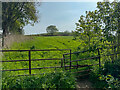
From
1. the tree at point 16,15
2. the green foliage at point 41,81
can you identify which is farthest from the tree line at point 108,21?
the tree at point 16,15

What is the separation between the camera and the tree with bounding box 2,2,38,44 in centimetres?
898

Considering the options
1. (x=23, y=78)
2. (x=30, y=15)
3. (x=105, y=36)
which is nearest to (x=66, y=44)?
(x=30, y=15)

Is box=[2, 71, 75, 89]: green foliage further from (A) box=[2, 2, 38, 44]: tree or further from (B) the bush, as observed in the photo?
(A) box=[2, 2, 38, 44]: tree

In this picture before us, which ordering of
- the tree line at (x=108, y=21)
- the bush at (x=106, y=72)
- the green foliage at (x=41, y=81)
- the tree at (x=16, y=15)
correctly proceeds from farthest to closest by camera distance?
the tree at (x=16, y=15) < the tree line at (x=108, y=21) < the bush at (x=106, y=72) < the green foliage at (x=41, y=81)

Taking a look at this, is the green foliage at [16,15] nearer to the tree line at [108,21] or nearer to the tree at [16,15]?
the tree at [16,15]

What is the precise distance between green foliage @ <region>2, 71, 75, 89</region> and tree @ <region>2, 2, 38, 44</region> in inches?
264

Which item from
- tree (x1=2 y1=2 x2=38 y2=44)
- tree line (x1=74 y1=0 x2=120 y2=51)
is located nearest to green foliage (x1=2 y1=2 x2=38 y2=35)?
tree (x1=2 y1=2 x2=38 y2=44)

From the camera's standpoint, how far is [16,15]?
389 inches

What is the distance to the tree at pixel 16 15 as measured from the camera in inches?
354

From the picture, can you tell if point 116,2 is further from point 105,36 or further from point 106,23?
point 105,36

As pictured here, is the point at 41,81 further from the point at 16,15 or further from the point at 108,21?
the point at 16,15

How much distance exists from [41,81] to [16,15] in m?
8.61

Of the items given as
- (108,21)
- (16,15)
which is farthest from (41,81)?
(16,15)

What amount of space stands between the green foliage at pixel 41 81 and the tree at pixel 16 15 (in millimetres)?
6701
